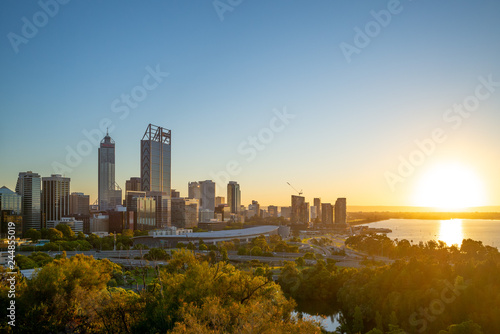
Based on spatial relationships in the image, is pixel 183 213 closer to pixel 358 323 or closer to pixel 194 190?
pixel 194 190

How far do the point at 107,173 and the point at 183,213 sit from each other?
67.3 meters

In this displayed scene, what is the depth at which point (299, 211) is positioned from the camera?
116 m

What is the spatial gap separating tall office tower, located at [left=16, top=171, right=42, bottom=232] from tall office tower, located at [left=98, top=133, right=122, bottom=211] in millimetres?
84425

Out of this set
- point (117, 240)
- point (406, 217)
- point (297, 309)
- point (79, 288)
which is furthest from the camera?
point (406, 217)

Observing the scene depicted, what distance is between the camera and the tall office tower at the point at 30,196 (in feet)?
175

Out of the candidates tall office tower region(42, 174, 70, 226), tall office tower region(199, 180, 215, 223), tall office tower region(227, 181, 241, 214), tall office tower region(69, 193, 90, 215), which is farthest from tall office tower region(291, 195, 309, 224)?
tall office tower region(42, 174, 70, 226)

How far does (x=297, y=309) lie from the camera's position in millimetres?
21344

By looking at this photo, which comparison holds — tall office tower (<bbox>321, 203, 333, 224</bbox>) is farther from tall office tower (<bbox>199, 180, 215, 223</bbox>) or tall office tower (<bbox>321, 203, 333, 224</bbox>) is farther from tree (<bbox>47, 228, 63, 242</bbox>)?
tree (<bbox>47, 228, 63, 242</bbox>)

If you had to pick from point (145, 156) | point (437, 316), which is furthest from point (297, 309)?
point (145, 156)

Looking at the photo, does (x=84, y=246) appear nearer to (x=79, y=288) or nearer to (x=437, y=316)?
(x=79, y=288)

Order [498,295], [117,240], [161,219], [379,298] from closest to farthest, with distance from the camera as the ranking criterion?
[498,295]
[379,298]
[117,240]
[161,219]

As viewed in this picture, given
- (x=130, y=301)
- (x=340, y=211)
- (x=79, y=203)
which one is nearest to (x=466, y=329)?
(x=130, y=301)

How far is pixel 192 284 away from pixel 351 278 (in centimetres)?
1290

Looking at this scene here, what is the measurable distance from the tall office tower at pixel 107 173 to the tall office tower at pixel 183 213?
6098 centimetres
